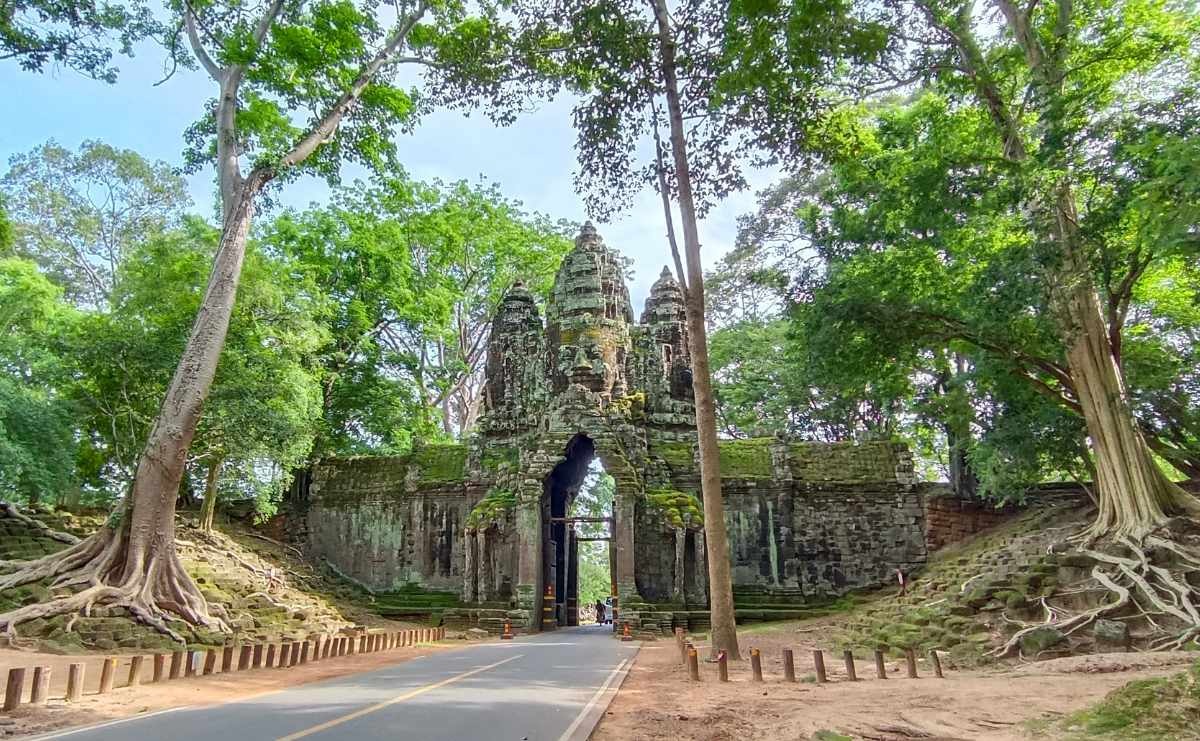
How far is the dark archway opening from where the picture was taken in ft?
62.1

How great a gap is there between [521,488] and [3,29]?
1329 centimetres

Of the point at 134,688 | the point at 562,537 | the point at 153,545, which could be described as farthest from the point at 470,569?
the point at 134,688

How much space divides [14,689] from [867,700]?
7740 millimetres

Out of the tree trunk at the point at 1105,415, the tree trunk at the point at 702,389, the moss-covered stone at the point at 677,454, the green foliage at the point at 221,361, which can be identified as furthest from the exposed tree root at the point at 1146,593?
the green foliage at the point at 221,361

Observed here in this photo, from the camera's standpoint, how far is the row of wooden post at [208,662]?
6809 millimetres

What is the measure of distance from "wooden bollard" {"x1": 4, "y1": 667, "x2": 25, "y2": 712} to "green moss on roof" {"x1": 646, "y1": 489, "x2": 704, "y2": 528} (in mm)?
13233

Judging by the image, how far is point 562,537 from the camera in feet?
68.5

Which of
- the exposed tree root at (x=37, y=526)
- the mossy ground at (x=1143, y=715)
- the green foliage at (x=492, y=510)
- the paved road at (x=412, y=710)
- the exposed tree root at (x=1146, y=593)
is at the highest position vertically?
the green foliage at (x=492, y=510)

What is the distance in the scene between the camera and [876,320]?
14938mm

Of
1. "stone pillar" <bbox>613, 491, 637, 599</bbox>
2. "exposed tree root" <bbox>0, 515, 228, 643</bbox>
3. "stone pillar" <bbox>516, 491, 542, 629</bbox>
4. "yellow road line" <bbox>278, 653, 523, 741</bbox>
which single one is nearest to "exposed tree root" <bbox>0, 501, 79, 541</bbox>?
"exposed tree root" <bbox>0, 515, 228, 643</bbox>

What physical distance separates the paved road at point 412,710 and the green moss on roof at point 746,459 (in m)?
10.8

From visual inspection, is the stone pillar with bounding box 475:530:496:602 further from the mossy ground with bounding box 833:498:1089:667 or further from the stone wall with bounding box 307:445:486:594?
the mossy ground with bounding box 833:498:1089:667

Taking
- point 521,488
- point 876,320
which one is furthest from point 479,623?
point 876,320

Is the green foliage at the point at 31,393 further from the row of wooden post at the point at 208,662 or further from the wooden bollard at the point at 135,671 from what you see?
the wooden bollard at the point at 135,671
